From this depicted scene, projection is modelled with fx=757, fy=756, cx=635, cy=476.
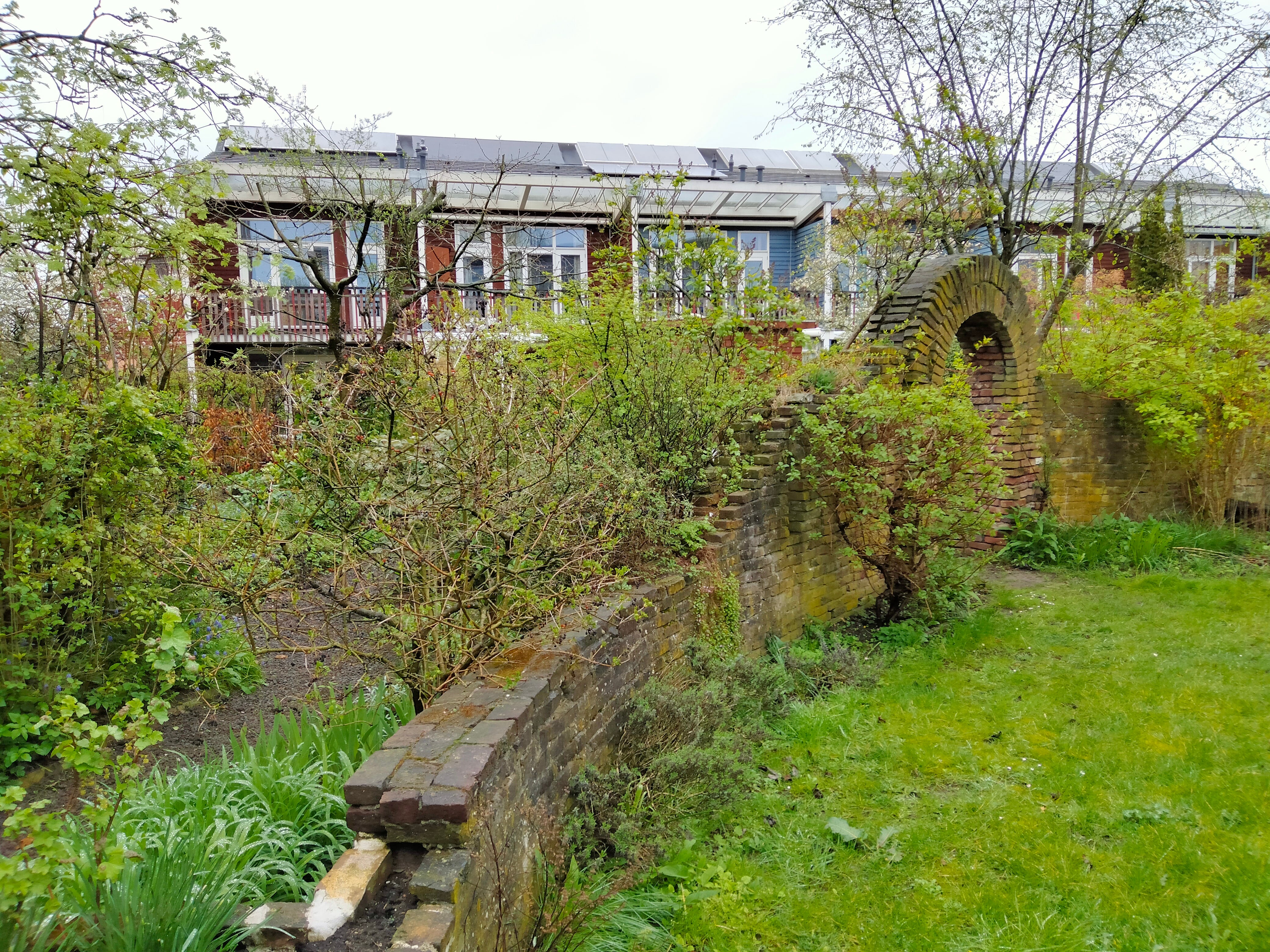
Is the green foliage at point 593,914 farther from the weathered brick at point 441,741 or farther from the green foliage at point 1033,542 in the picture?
the green foliage at point 1033,542

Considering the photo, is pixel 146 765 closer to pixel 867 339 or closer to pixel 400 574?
pixel 400 574

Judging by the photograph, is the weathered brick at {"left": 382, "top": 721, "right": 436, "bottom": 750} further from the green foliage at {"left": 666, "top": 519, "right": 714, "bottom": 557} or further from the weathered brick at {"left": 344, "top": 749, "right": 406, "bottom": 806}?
the green foliage at {"left": 666, "top": 519, "right": 714, "bottom": 557}

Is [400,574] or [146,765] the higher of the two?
[400,574]

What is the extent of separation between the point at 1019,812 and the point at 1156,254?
1766 centimetres

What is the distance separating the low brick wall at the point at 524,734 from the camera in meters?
2.48

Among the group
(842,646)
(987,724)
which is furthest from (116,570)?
(987,724)

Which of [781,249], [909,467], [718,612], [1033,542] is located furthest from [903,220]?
[781,249]

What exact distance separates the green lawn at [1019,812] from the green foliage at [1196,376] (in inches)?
190

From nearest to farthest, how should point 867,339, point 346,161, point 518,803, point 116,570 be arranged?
1. point 518,803
2. point 116,570
3. point 867,339
4. point 346,161

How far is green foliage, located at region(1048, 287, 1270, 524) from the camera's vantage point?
31.5 ft

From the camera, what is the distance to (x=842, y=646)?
19.9 feet

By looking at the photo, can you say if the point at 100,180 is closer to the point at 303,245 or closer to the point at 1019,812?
the point at 1019,812

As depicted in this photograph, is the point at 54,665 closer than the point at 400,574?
No

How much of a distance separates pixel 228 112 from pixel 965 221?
938cm
